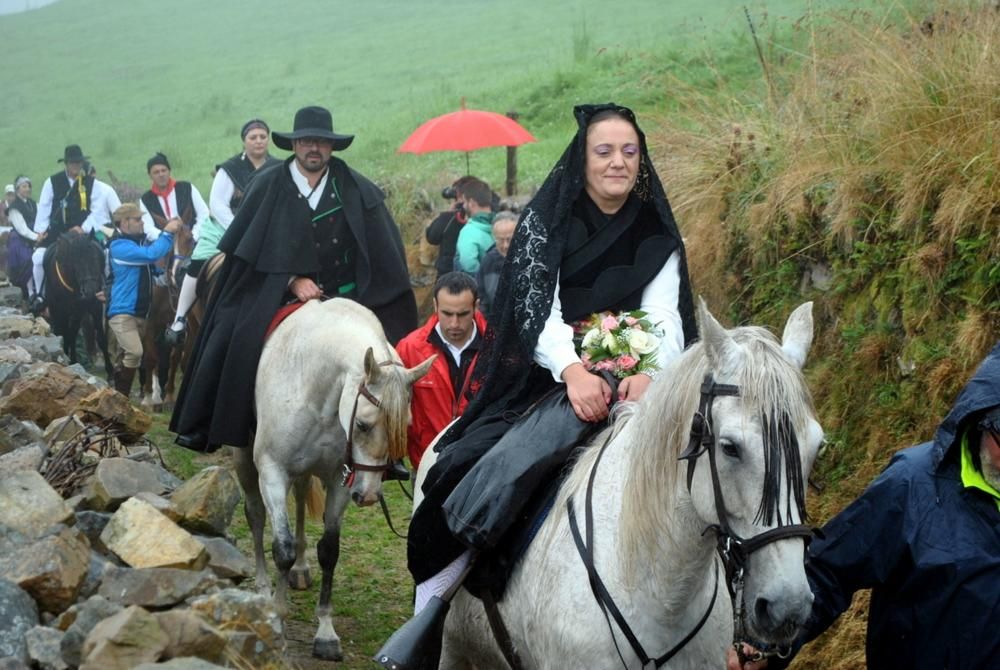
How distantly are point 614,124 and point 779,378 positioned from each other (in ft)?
5.12

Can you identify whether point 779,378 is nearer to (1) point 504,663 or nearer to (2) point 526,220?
(2) point 526,220

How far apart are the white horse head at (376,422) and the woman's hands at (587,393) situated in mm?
2261

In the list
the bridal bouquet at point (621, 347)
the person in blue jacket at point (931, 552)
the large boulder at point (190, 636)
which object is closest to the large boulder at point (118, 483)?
the large boulder at point (190, 636)

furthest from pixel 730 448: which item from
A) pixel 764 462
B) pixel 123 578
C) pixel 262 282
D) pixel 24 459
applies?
pixel 262 282

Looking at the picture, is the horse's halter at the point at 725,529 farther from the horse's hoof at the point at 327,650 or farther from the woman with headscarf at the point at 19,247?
the woman with headscarf at the point at 19,247

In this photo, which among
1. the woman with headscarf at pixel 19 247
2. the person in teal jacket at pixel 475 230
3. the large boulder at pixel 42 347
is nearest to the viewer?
the person in teal jacket at pixel 475 230

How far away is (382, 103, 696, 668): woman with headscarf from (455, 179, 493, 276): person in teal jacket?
6.99 m

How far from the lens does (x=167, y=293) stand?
14031 mm

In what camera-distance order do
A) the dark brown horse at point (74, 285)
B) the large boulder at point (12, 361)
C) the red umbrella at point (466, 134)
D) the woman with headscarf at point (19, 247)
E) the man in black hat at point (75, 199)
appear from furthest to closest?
the woman with headscarf at point (19, 247) < the man in black hat at point (75, 199) < the dark brown horse at point (74, 285) < the red umbrella at point (466, 134) < the large boulder at point (12, 361)

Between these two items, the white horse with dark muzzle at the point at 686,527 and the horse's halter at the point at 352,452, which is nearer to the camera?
the white horse with dark muzzle at the point at 686,527

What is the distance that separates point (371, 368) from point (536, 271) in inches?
87.0

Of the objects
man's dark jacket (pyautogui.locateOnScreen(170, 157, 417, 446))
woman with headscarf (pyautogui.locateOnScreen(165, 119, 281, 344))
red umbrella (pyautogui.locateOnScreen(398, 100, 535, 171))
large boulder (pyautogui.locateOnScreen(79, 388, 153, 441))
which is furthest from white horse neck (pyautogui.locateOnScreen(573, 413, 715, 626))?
red umbrella (pyautogui.locateOnScreen(398, 100, 535, 171))

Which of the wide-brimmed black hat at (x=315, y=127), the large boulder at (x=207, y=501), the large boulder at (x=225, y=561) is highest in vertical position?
the wide-brimmed black hat at (x=315, y=127)

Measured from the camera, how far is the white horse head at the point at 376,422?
20.7 ft
